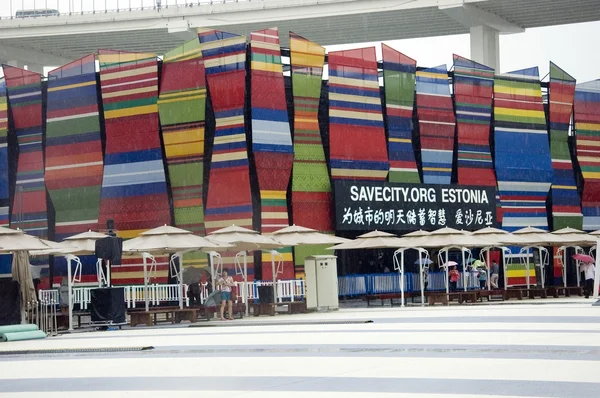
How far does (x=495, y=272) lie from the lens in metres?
42.2

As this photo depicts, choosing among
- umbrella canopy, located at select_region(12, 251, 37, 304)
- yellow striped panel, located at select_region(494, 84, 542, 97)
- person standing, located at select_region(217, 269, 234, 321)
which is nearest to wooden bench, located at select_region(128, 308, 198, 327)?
person standing, located at select_region(217, 269, 234, 321)

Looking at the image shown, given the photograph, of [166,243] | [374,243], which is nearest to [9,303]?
[166,243]

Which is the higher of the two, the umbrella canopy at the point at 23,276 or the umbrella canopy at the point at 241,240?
the umbrella canopy at the point at 241,240

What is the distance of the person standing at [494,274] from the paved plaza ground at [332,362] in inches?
740

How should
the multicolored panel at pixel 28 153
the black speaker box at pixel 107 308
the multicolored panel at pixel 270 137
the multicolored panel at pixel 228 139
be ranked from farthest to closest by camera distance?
the multicolored panel at pixel 28 153
the multicolored panel at pixel 270 137
the multicolored panel at pixel 228 139
the black speaker box at pixel 107 308

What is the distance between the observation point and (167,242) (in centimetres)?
2762

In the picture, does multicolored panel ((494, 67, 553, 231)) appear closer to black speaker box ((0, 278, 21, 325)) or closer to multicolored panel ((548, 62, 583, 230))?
multicolored panel ((548, 62, 583, 230))

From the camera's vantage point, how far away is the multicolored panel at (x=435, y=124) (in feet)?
138

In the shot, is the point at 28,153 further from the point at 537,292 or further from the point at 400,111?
the point at 537,292

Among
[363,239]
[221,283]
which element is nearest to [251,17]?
[363,239]

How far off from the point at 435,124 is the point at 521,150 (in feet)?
16.1

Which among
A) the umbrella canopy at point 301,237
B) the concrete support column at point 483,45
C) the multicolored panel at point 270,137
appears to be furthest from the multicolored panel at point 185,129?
the concrete support column at point 483,45

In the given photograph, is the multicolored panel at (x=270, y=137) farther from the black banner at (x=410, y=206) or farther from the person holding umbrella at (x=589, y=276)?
the person holding umbrella at (x=589, y=276)

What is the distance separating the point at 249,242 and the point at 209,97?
33.7 feet
